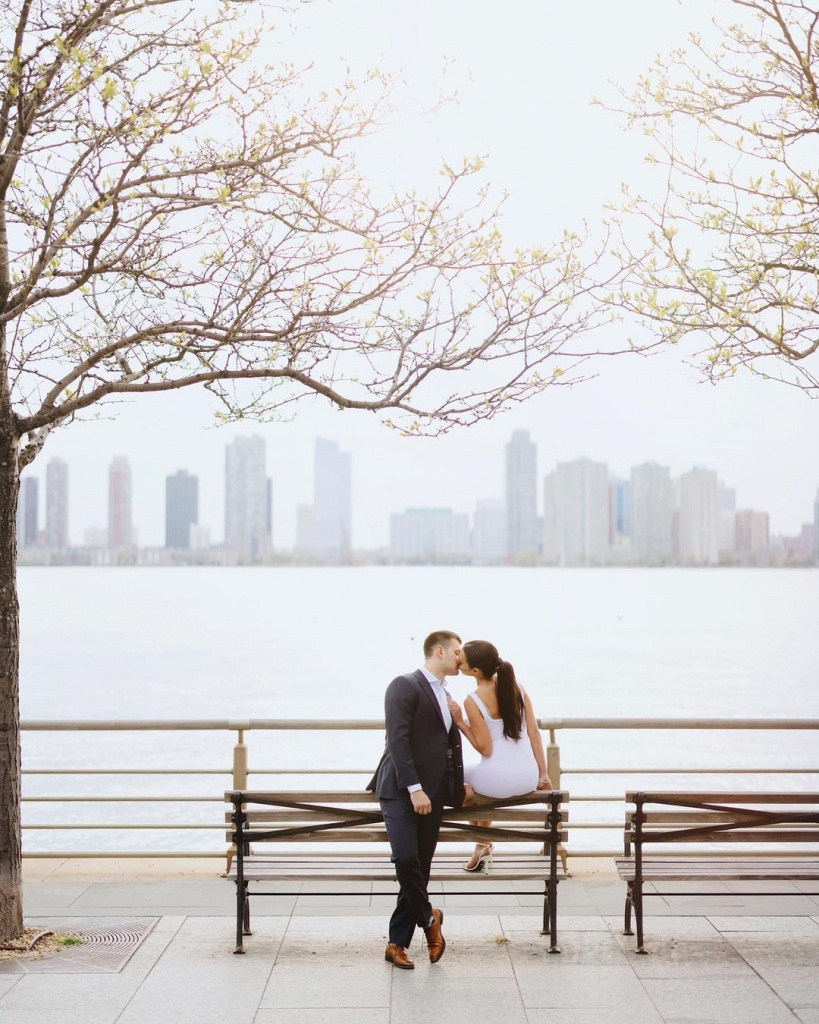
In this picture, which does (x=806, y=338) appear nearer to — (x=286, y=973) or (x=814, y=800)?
(x=814, y=800)

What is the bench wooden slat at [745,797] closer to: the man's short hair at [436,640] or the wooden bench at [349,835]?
the wooden bench at [349,835]

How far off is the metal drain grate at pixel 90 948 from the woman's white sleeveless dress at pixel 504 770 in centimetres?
222

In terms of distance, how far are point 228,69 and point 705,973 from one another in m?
6.15

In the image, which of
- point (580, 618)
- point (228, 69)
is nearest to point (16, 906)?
point (228, 69)

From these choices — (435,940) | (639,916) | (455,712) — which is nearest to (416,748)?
(455,712)

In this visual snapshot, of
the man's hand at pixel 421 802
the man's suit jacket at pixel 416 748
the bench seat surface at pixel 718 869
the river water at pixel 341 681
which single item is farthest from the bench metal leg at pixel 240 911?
the river water at pixel 341 681

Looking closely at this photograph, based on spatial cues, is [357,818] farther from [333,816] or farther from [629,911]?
[629,911]

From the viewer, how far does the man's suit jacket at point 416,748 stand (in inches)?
257

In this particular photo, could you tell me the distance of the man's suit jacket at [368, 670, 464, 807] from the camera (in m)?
6.53

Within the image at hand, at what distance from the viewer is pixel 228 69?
755 centimetres

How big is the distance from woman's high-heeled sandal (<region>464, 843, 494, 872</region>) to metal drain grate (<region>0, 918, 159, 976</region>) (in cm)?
200

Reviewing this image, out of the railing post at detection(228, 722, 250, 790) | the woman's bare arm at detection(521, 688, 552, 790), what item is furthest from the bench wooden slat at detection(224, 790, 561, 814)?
the railing post at detection(228, 722, 250, 790)

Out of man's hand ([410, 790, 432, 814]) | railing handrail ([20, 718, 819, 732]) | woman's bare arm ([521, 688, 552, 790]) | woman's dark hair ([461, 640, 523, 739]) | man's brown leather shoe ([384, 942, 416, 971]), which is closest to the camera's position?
man's brown leather shoe ([384, 942, 416, 971])

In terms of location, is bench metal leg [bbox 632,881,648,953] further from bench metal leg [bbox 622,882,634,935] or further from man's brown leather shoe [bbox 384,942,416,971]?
man's brown leather shoe [bbox 384,942,416,971]
